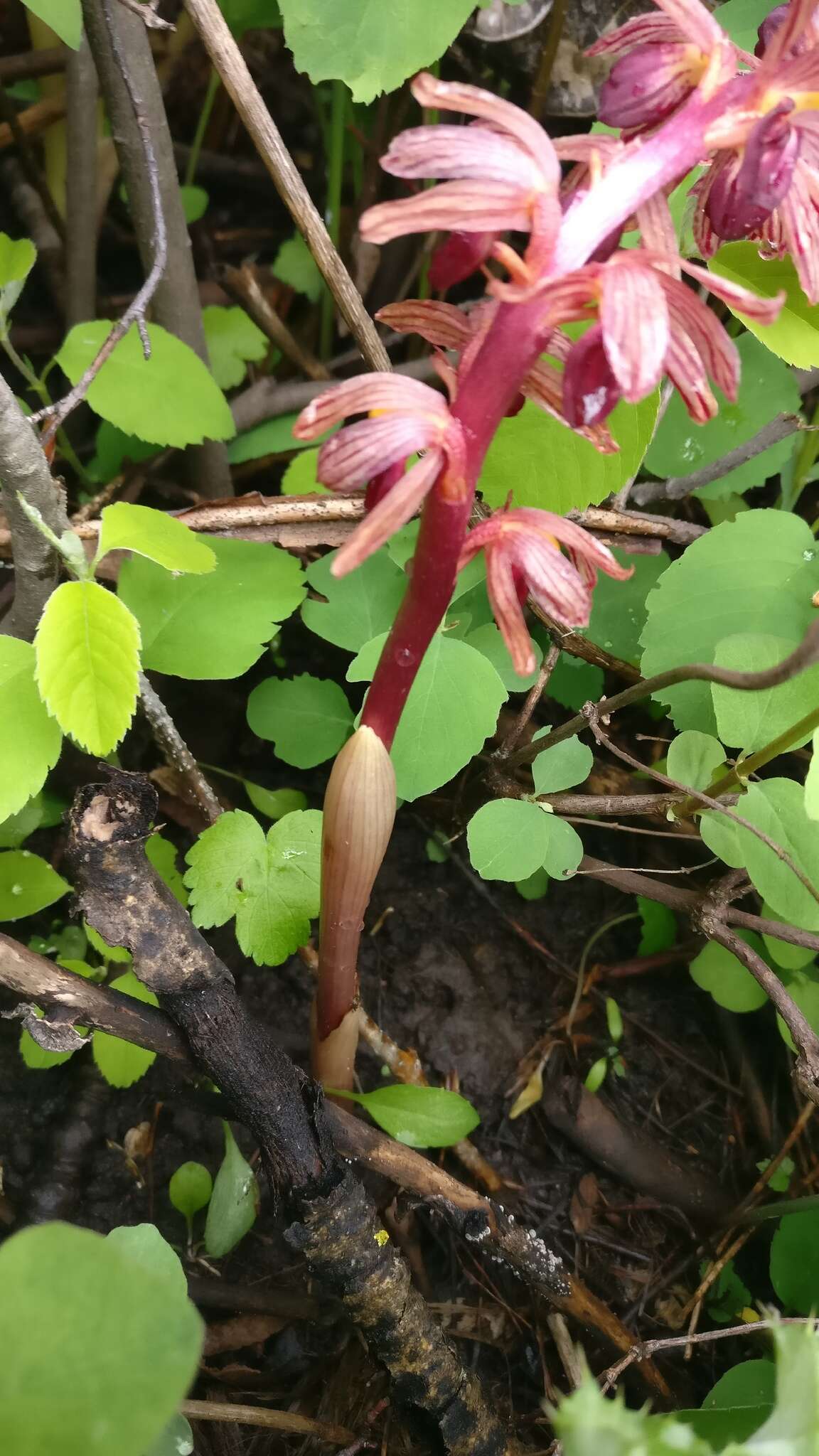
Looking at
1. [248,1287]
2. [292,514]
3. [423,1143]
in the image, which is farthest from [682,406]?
[248,1287]

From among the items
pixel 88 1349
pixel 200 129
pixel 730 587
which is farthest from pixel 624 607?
pixel 200 129

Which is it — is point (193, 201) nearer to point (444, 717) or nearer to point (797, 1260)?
point (444, 717)

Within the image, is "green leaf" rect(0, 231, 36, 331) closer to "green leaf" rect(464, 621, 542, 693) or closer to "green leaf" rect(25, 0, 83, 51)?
"green leaf" rect(25, 0, 83, 51)

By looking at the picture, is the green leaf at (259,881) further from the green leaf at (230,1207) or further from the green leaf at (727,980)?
the green leaf at (727,980)

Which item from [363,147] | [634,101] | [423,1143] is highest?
[634,101]

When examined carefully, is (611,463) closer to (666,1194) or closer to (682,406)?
(682,406)

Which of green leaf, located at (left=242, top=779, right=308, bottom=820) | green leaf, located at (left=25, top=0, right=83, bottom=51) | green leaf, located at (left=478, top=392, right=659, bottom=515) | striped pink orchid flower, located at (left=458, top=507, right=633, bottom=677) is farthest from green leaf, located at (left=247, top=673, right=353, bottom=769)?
green leaf, located at (left=25, top=0, right=83, bottom=51)

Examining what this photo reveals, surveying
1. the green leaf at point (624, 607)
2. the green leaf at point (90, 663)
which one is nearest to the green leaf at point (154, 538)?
the green leaf at point (90, 663)
